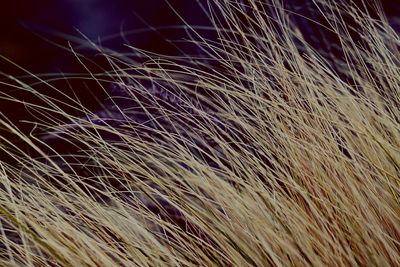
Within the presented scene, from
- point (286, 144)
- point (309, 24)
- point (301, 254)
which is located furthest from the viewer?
point (309, 24)

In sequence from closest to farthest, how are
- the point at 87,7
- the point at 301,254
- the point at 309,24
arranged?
the point at 301,254 → the point at 309,24 → the point at 87,7

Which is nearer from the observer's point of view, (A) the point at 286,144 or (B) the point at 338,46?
(A) the point at 286,144

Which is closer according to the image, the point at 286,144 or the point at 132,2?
the point at 286,144

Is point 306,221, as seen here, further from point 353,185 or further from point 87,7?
point 87,7

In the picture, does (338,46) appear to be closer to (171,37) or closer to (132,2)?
(171,37)

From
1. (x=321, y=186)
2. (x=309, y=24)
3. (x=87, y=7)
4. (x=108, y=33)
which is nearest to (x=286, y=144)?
(x=321, y=186)

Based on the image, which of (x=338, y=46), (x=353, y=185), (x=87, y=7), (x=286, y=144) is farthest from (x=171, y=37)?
(x=353, y=185)

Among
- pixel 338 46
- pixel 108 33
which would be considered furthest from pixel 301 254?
pixel 108 33

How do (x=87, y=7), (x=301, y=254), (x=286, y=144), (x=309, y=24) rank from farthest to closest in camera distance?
(x=87, y=7) < (x=309, y=24) < (x=286, y=144) < (x=301, y=254)

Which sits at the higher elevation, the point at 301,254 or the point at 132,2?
the point at 132,2
